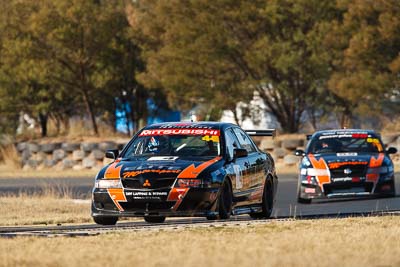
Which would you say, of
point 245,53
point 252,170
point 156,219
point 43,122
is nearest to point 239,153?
point 252,170

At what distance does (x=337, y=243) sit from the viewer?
12.8 metres

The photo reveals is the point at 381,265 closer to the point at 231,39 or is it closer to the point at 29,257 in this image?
the point at 29,257

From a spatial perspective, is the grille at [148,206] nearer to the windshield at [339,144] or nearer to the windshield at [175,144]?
the windshield at [175,144]

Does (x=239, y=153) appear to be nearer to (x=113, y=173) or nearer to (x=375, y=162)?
(x=113, y=173)

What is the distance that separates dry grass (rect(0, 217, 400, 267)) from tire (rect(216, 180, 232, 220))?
1318mm

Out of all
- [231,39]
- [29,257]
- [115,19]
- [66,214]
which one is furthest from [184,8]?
[29,257]

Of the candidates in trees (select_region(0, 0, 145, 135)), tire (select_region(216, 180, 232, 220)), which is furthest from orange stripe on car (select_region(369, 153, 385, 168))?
trees (select_region(0, 0, 145, 135))

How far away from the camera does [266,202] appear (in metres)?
18.4

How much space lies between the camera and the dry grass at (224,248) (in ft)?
36.1

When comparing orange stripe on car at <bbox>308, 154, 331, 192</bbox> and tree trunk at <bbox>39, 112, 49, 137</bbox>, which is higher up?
tree trunk at <bbox>39, 112, 49, 137</bbox>

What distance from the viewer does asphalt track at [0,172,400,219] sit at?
66.9 ft

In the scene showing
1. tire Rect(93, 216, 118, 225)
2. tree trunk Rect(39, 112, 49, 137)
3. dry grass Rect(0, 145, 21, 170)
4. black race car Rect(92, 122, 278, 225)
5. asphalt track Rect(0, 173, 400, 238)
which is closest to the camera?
asphalt track Rect(0, 173, 400, 238)

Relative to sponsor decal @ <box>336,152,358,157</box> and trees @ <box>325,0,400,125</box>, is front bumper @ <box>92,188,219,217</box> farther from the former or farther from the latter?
trees @ <box>325,0,400,125</box>

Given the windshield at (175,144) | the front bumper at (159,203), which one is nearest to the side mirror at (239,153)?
the windshield at (175,144)
